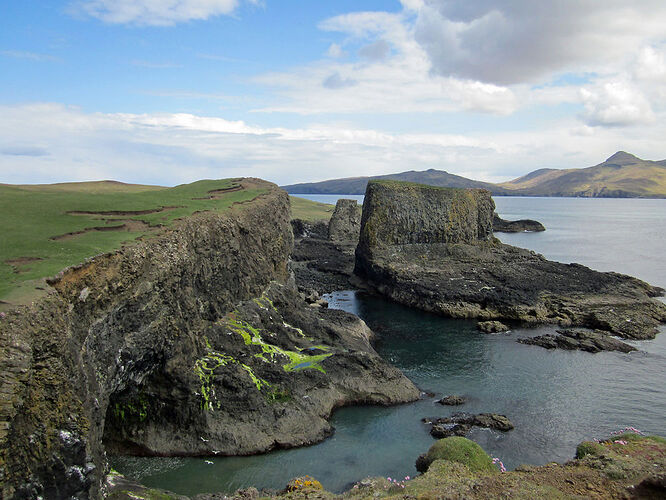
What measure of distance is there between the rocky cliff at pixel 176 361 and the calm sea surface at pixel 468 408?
4.80ft

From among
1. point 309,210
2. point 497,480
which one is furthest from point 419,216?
point 309,210

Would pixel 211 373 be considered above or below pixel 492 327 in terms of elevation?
above

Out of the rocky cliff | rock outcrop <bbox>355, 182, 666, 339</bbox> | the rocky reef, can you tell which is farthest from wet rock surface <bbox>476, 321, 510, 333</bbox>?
the rocky reef

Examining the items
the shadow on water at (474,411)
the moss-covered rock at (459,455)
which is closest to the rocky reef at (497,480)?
the moss-covered rock at (459,455)

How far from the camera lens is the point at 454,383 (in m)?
34.0

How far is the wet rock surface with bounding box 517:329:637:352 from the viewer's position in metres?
40.6

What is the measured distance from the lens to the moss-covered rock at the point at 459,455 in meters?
21.4

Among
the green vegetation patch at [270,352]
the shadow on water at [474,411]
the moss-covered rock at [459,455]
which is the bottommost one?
the shadow on water at [474,411]

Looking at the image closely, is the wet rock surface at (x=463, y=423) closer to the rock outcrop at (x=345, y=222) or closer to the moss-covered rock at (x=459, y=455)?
the moss-covered rock at (x=459, y=455)

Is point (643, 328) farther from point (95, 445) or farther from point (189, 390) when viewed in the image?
point (95, 445)

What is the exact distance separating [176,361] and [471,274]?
43.1 metres

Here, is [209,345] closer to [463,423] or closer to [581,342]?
[463,423]

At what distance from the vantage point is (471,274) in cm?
5981

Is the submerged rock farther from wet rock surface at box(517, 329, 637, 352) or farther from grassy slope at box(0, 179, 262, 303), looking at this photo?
grassy slope at box(0, 179, 262, 303)
